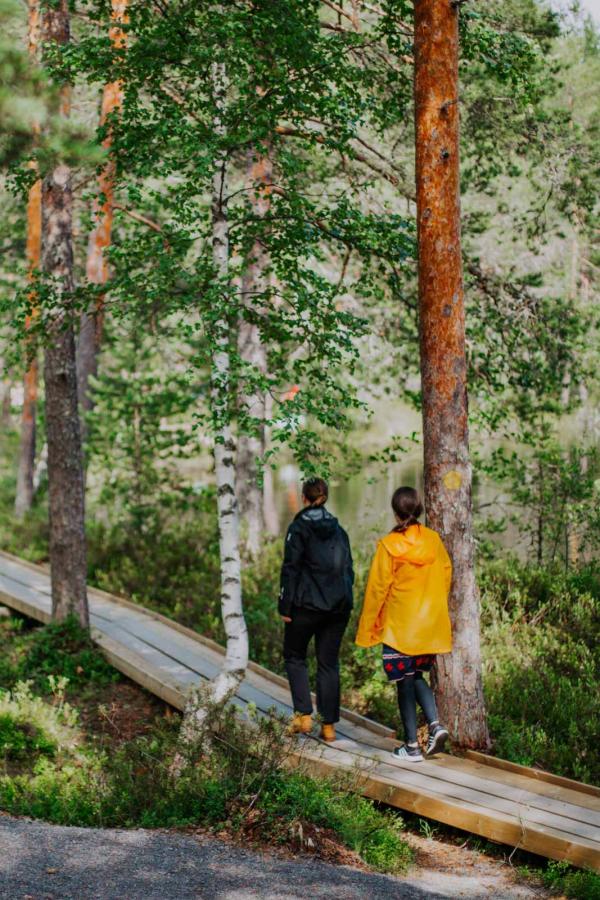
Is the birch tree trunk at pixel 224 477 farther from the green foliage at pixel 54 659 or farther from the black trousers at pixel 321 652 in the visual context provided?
the green foliage at pixel 54 659

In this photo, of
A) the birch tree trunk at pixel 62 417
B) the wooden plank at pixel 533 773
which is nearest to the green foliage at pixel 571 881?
the wooden plank at pixel 533 773

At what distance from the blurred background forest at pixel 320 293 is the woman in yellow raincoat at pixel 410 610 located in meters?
1.03

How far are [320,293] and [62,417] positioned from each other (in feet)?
14.1

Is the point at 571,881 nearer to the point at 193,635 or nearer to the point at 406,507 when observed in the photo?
the point at 406,507

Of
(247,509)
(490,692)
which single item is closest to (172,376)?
(247,509)

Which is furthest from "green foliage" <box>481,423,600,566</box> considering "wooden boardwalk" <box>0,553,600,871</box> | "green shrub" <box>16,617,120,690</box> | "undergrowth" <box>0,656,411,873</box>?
"undergrowth" <box>0,656,411,873</box>

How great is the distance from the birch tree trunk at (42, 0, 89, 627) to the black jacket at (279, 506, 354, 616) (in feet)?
14.2

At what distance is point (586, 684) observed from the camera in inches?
350

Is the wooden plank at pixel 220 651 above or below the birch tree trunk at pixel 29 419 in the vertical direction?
below

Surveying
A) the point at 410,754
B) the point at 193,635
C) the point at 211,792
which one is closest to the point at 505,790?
the point at 410,754

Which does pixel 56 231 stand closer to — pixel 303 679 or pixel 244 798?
pixel 303 679

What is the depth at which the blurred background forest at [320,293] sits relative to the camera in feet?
25.4

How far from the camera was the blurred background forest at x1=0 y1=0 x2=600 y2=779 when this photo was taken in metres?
7.73

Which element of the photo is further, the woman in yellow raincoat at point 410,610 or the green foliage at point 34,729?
the green foliage at point 34,729
